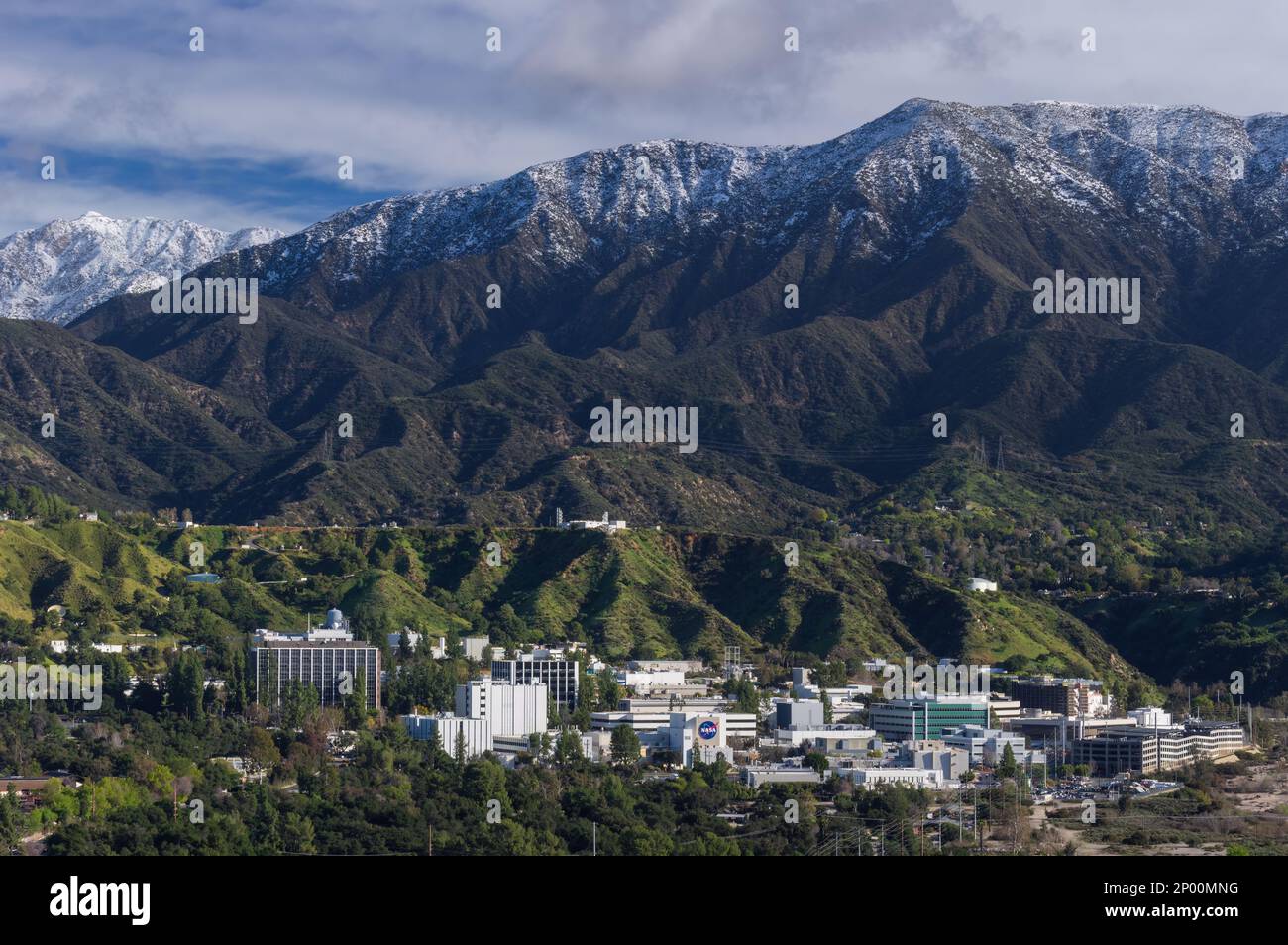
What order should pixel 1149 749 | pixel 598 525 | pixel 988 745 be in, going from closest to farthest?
pixel 1149 749 → pixel 988 745 → pixel 598 525

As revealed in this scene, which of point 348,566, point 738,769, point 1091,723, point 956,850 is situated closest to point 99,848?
point 956,850

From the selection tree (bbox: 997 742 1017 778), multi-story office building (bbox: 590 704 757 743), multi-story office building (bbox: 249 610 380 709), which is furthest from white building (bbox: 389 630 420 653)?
tree (bbox: 997 742 1017 778)

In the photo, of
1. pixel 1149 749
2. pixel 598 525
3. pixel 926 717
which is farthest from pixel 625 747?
pixel 598 525

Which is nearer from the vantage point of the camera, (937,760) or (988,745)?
(937,760)

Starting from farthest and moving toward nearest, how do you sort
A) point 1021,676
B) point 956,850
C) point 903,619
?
1. point 903,619
2. point 1021,676
3. point 956,850

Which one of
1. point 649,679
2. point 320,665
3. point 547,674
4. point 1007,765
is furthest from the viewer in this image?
point 649,679

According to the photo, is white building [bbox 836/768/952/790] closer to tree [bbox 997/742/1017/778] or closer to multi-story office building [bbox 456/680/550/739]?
tree [bbox 997/742/1017/778]

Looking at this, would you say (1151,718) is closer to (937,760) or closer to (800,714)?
(800,714)

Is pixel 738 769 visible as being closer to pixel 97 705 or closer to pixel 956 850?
pixel 956 850
